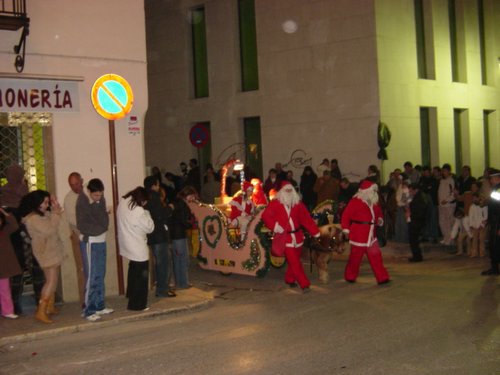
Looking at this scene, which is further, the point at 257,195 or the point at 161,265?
the point at 257,195

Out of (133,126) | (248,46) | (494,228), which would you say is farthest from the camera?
(248,46)

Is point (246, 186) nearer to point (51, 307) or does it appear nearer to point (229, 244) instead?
point (229, 244)

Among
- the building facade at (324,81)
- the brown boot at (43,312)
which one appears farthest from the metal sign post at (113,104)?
the building facade at (324,81)

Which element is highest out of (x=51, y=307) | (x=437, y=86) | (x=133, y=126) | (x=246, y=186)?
(x=437, y=86)

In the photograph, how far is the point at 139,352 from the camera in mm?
8016

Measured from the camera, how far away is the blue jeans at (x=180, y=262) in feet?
39.1

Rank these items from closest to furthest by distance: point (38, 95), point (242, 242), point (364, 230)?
point (38, 95), point (364, 230), point (242, 242)

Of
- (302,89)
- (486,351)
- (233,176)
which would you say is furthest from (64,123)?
(302,89)

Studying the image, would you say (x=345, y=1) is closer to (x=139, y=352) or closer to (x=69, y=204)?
(x=69, y=204)

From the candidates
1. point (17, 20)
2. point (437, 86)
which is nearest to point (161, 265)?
point (17, 20)

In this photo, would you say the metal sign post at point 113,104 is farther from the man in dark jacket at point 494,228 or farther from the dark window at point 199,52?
the dark window at point 199,52

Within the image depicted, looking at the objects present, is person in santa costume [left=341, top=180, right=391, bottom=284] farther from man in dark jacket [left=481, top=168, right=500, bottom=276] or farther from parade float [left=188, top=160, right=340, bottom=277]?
man in dark jacket [left=481, top=168, right=500, bottom=276]

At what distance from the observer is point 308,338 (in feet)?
27.2

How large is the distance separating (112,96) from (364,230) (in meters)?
4.66
